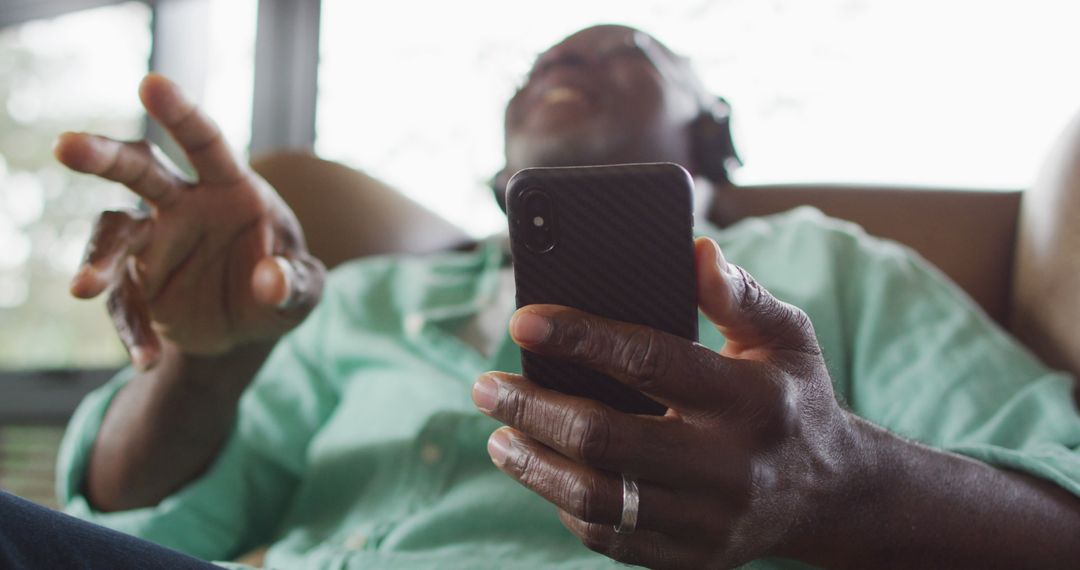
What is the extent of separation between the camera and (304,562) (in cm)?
71

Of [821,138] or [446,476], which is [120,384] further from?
[821,138]

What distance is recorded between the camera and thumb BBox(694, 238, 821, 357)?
40cm

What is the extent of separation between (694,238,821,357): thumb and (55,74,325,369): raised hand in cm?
36

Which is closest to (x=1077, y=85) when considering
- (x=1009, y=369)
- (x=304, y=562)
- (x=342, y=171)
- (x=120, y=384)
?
(x=1009, y=369)

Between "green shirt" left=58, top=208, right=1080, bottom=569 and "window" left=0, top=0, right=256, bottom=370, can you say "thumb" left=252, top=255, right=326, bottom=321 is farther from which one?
"window" left=0, top=0, right=256, bottom=370

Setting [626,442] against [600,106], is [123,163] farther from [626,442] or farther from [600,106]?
[600,106]

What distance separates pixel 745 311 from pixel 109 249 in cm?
48

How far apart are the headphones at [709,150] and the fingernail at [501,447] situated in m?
0.82

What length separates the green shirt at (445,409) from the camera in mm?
672

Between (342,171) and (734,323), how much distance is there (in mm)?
966

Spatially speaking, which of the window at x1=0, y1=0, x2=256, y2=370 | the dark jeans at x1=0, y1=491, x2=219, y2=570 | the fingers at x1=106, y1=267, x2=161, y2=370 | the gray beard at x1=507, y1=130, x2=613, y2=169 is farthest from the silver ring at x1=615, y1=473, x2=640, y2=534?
the window at x1=0, y1=0, x2=256, y2=370

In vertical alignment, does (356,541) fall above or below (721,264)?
below

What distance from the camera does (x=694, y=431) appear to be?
1.29ft

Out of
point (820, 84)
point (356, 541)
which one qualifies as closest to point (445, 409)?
point (356, 541)
